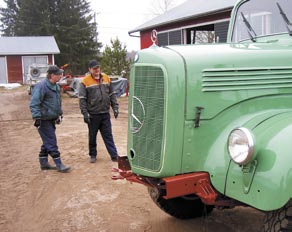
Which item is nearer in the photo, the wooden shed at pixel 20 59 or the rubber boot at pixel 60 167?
the rubber boot at pixel 60 167

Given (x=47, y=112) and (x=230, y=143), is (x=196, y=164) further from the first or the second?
(x=47, y=112)

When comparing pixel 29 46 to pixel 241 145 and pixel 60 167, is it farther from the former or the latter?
pixel 241 145

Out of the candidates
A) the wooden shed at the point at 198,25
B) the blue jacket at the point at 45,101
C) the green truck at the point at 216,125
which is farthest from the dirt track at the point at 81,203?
the wooden shed at the point at 198,25

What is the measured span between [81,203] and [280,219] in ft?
9.34

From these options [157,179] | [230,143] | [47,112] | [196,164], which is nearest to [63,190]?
[47,112]

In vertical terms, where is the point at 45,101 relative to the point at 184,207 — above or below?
above

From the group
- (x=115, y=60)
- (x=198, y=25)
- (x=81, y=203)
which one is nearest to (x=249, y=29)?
(x=81, y=203)

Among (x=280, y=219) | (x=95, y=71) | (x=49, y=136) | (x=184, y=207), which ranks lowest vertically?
(x=184, y=207)

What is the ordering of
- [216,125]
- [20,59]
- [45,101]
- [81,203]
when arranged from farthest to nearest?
1. [20,59]
2. [45,101]
3. [81,203]
4. [216,125]

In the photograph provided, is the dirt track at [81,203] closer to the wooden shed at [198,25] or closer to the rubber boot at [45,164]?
the rubber boot at [45,164]

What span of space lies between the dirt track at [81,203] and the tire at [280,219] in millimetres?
1327

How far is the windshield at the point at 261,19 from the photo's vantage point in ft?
13.5

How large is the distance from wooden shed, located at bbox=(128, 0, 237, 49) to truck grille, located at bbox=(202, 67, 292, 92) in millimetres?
8973

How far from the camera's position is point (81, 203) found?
5109 millimetres
